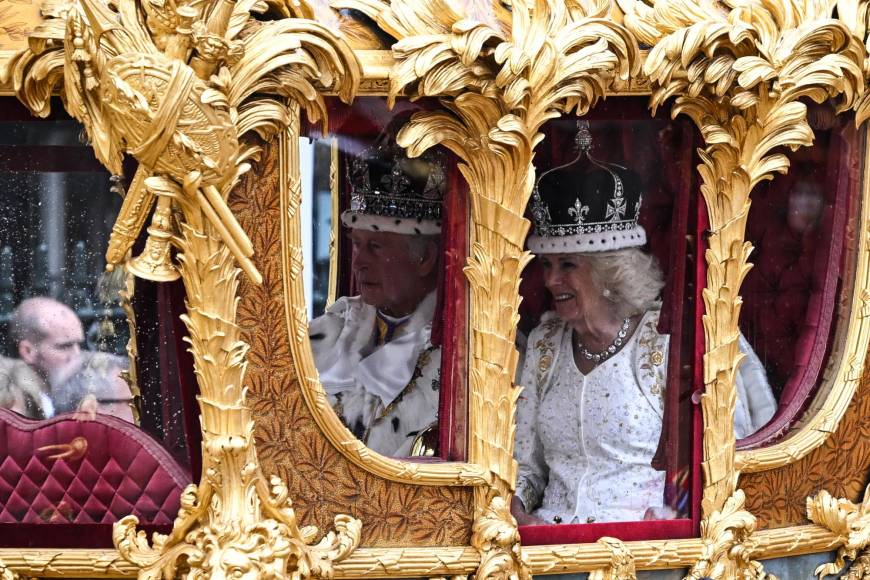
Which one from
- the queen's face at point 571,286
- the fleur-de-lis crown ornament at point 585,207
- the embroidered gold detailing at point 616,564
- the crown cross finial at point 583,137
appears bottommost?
the embroidered gold detailing at point 616,564

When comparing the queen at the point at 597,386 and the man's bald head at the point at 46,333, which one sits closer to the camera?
the man's bald head at the point at 46,333

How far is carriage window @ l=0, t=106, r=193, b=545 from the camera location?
14.6ft

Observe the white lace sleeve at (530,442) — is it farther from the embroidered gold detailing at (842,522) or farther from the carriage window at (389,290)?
the embroidered gold detailing at (842,522)

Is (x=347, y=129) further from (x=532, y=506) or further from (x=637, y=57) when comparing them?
(x=532, y=506)

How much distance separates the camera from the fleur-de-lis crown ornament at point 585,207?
15.8 ft

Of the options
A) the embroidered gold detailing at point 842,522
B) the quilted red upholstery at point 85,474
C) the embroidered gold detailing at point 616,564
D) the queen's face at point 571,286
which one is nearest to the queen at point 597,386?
the queen's face at point 571,286

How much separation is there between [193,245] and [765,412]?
165 centimetres

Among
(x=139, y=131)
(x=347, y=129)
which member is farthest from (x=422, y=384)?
(x=139, y=131)

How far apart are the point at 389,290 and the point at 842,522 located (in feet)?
4.35

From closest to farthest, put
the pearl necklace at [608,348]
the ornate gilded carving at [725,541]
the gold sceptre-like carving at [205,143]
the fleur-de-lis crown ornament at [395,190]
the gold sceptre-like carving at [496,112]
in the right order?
the gold sceptre-like carving at [205,143] < the gold sceptre-like carving at [496,112] < the fleur-de-lis crown ornament at [395,190] < the ornate gilded carving at [725,541] < the pearl necklace at [608,348]

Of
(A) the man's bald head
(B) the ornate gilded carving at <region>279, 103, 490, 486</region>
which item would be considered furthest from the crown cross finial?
(A) the man's bald head

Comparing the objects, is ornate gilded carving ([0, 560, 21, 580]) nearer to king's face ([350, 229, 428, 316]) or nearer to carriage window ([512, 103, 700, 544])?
king's face ([350, 229, 428, 316])

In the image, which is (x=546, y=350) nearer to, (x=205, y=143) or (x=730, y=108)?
(x=730, y=108)

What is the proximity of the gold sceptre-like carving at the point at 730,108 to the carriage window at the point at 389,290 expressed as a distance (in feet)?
1.91
